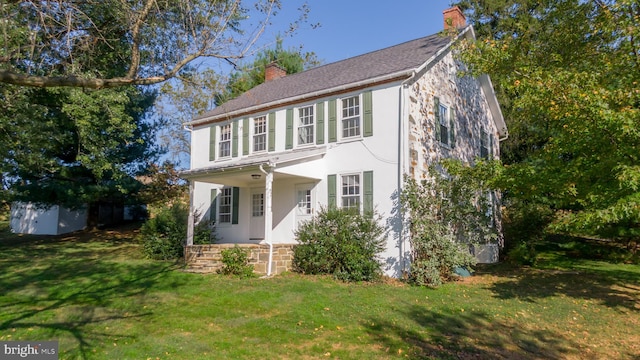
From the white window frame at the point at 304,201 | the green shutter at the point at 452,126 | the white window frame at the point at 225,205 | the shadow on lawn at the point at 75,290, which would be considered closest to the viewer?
the shadow on lawn at the point at 75,290

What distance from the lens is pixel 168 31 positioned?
25.9ft

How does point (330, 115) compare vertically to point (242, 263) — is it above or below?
above

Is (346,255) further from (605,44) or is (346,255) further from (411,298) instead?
(605,44)

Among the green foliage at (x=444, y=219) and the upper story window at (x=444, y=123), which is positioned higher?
the upper story window at (x=444, y=123)

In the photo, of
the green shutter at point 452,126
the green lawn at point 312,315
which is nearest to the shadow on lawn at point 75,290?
the green lawn at point 312,315

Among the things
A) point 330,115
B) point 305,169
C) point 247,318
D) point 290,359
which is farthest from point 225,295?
point 330,115

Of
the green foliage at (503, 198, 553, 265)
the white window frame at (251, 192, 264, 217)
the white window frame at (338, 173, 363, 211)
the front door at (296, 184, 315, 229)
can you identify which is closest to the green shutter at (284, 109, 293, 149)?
the front door at (296, 184, 315, 229)

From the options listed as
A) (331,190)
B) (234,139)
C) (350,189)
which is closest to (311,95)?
(331,190)

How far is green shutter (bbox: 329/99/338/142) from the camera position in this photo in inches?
505

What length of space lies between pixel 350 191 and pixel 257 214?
3951 millimetres

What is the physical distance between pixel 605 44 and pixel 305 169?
8.56 m

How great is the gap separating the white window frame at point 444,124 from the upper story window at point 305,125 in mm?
4015

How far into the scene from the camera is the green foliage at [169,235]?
46.2ft

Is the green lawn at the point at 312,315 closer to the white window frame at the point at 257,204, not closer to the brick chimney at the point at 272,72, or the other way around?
the white window frame at the point at 257,204
